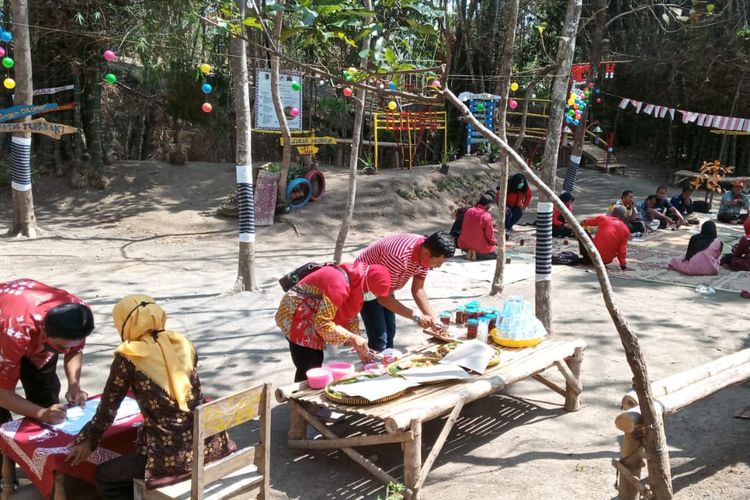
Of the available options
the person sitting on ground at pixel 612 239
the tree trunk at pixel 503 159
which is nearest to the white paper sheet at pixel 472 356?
the tree trunk at pixel 503 159

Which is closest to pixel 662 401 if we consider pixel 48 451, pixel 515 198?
pixel 48 451

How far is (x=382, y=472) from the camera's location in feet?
12.2

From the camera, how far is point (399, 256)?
4.66 m

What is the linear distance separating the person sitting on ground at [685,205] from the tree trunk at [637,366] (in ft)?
35.3

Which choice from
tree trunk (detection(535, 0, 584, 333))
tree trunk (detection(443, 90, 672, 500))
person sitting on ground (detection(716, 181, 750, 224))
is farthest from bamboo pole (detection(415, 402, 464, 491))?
person sitting on ground (detection(716, 181, 750, 224))

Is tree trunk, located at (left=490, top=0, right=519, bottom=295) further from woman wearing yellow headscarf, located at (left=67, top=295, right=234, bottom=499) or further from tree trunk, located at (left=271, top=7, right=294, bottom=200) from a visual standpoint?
woman wearing yellow headscarf, located at (left=67, top=295, right=234, bottom=499)

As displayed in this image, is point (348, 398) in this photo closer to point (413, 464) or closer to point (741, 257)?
point (413, 464)

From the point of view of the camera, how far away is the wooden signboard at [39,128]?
9391 millimetres

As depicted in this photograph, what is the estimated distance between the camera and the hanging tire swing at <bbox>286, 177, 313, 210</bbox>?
1217 cm

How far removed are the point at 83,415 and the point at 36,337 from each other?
478 mm

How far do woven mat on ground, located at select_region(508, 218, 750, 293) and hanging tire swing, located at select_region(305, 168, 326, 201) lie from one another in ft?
12.2

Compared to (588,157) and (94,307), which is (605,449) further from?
(588,157)

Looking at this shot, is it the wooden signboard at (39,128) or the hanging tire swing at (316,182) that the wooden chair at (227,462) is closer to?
the wooden signboard at (39,128)

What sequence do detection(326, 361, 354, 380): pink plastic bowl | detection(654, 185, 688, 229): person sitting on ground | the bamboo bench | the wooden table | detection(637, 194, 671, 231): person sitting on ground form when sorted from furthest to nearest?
detection(654, 185, 688, 229): person sitting on ground
detection(637, 194, 671, 231): person sitting on ground
detection(326, 361, 354, 380): pink plastic bowl
the bamboo bench
the wooden table
